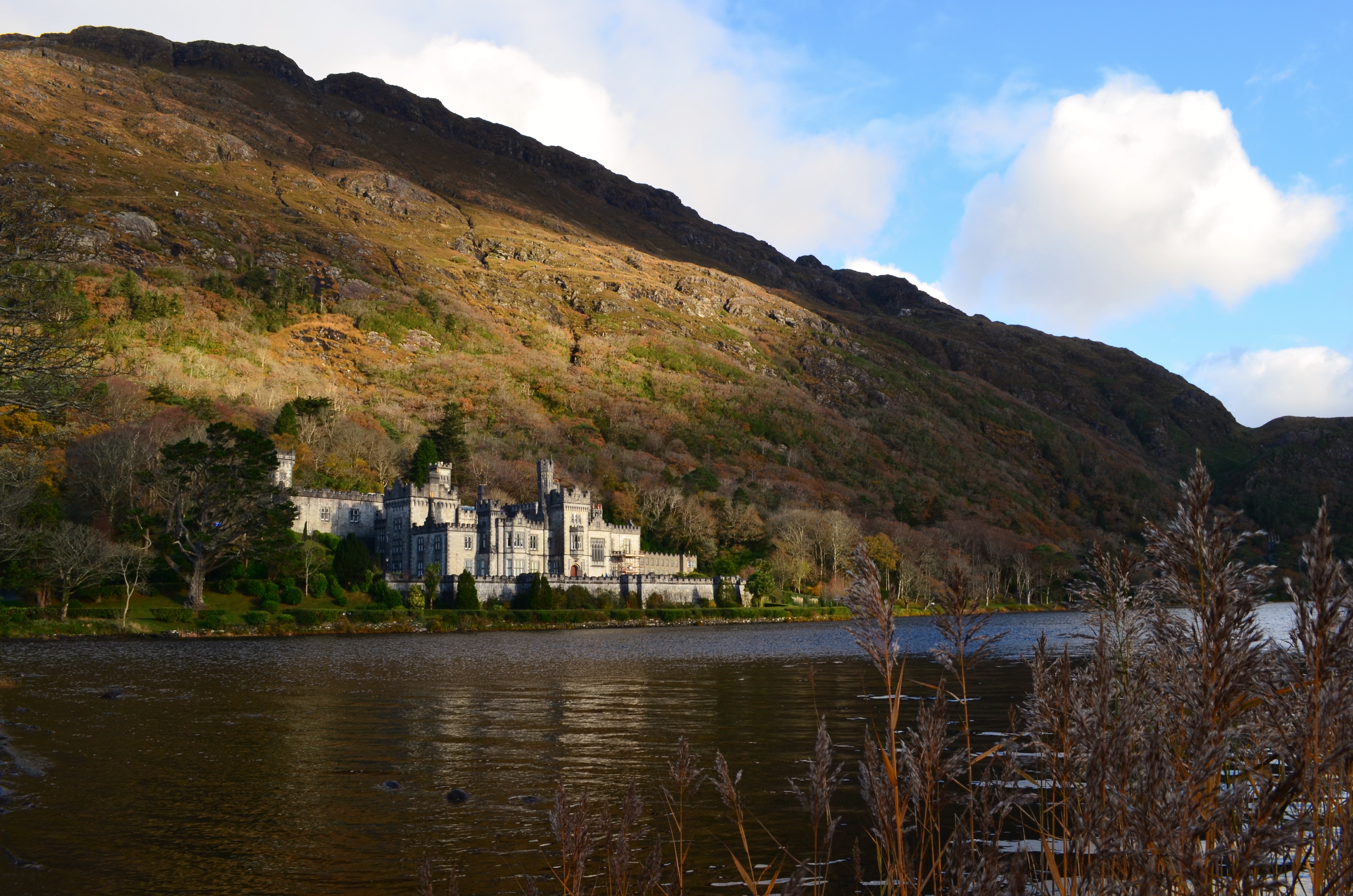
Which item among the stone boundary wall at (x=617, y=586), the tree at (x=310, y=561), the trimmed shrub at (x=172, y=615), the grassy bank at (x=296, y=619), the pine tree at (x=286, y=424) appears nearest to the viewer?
the grassy bank at (x=296, y=619)

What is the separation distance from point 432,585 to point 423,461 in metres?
22.9

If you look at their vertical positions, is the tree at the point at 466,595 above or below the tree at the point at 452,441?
below

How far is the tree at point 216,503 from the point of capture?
194 ft

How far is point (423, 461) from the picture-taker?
91.3 metres

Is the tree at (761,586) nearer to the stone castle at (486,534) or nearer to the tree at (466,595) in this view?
the stone castle at (486,534)

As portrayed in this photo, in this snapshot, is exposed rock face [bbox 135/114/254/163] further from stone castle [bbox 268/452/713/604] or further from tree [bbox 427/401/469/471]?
stone castle [bbox 268/452/713/604]

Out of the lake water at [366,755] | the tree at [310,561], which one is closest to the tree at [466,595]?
the tree at [310,561]

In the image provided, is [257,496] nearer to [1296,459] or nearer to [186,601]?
[186,601]

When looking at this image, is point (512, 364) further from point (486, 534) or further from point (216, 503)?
point (216, 503)

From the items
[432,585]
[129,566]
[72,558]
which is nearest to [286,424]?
[432,585]

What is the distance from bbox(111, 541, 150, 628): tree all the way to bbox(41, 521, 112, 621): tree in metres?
0.57

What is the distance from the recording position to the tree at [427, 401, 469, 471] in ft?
325

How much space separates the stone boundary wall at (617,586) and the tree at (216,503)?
11.6m

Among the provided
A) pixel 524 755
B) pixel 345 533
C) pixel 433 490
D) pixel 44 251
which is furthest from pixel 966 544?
pixel 44 251
